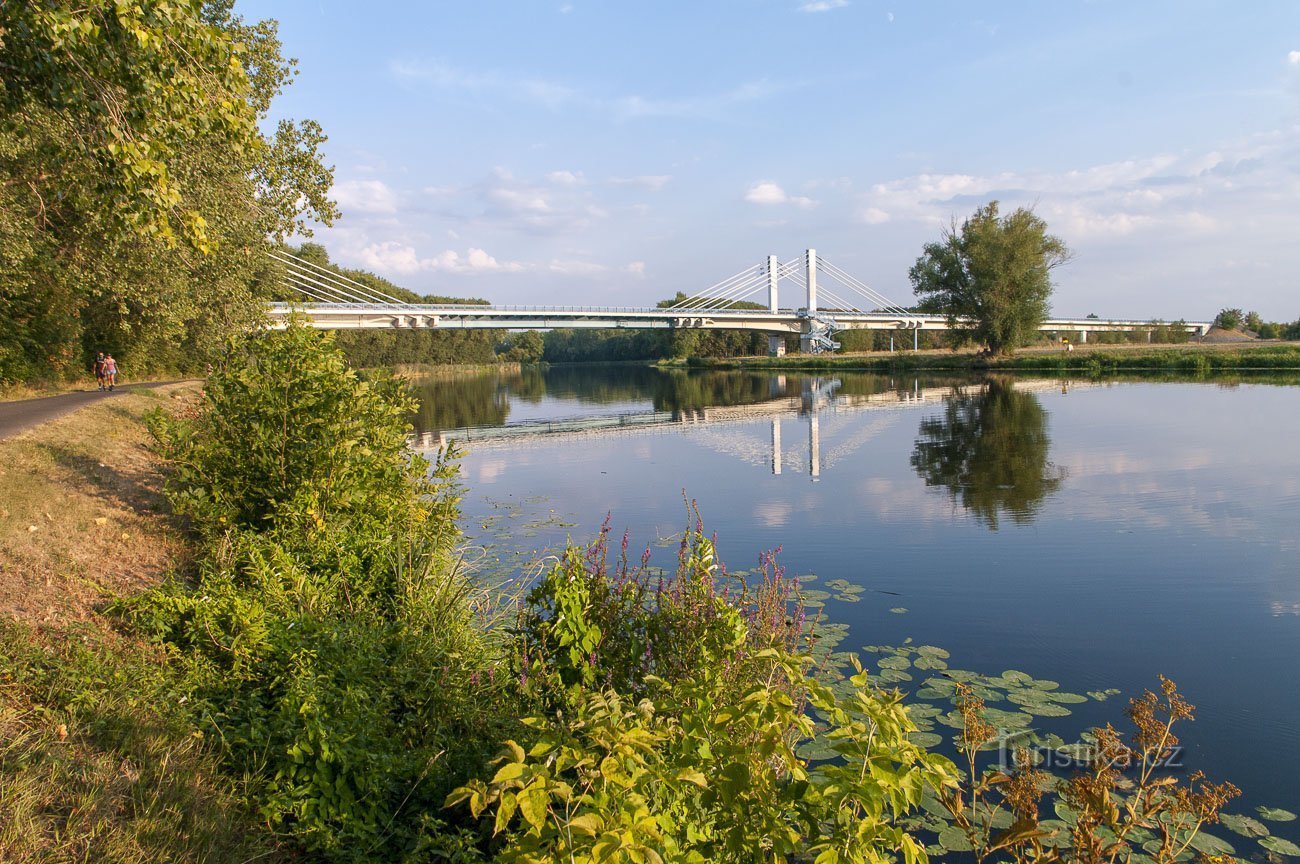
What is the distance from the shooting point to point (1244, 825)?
4.17m

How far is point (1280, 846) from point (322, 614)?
227 inches

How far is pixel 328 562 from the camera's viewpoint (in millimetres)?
6184

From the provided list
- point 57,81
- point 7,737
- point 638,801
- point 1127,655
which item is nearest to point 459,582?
point 7,737

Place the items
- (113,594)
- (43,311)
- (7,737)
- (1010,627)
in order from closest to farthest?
(7,737), (113,594), (1010,627), (43,311)

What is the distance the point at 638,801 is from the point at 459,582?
→ 5355mm

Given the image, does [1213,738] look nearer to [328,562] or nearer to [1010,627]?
[1010,627]

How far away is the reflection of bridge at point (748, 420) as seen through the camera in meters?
20.8

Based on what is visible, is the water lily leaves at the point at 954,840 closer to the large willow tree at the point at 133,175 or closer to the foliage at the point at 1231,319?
the large willow tree at the point at 133,175

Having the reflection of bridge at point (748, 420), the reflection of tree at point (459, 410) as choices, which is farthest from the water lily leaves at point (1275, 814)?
the reflection of tree at point (459, 410)

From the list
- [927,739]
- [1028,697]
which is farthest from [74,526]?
[1028,697]

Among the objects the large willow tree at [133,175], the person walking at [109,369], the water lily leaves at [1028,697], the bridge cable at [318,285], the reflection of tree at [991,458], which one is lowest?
the water lily leaves at [1028,697]

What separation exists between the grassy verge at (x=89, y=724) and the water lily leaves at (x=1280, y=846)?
4997 millimetres

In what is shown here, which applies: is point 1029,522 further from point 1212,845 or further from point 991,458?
point 1212,845

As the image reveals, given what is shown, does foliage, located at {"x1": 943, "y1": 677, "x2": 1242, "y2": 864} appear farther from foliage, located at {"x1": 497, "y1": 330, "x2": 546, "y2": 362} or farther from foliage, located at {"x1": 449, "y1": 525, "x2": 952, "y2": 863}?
foliage, located at {"x1": 497, "y1": 330, "x2": 546, "y2": 362}
